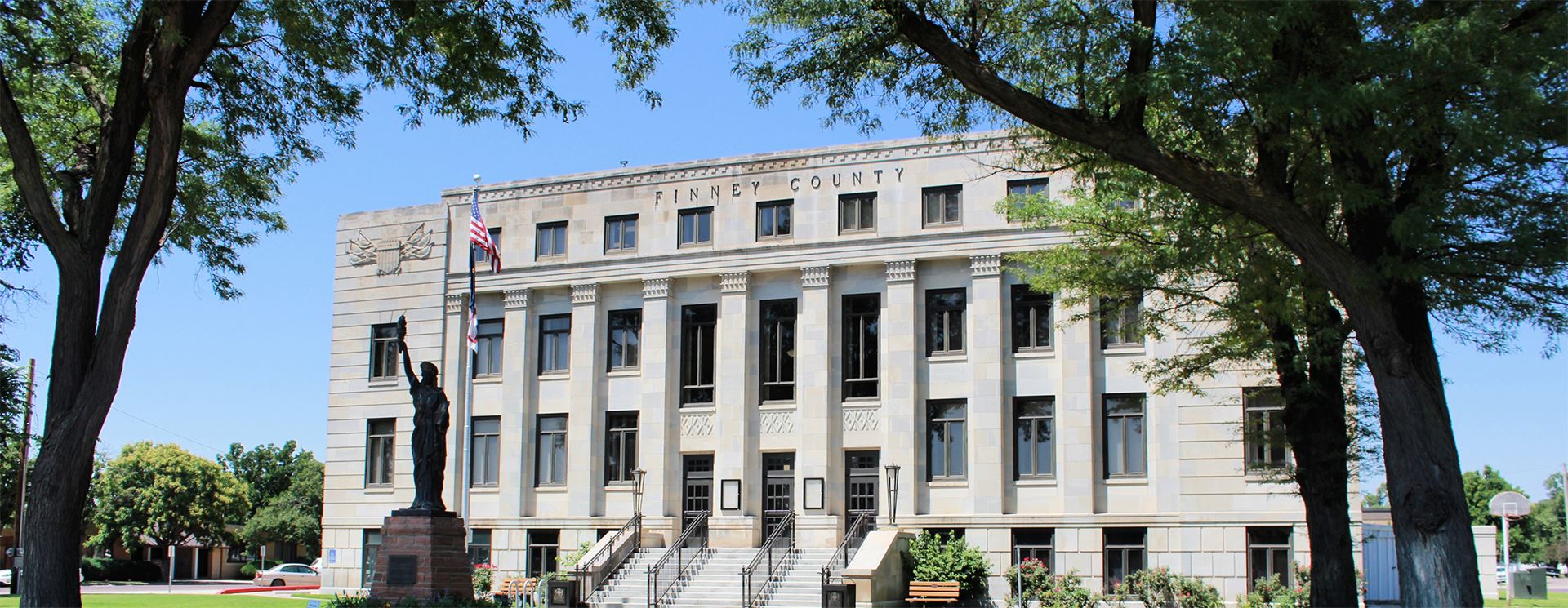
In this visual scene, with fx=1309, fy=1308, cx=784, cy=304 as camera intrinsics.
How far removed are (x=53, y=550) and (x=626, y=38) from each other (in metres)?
9.74

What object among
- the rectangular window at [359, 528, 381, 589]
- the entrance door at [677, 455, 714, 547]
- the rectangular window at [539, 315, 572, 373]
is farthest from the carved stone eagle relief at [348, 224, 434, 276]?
the entrance door at [677, 455, 714, 547]

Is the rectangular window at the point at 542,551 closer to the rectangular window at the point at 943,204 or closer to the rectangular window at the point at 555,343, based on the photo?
the rectangular window at the point at 555,343

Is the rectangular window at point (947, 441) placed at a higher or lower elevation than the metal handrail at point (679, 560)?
higher

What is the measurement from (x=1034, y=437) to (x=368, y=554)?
20.3 m

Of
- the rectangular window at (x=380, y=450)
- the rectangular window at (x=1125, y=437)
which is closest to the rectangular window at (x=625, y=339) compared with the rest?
the rectangular window at (x=380, y=450)

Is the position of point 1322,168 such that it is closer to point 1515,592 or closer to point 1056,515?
point 1056,515

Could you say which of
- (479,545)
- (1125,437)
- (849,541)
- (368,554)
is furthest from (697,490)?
(1125,437)

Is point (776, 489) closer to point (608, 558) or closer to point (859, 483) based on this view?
point (859, 483)

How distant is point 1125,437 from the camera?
107ft

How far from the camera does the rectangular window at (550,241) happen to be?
3875 cm

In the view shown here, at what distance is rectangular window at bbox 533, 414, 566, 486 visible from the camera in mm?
37781

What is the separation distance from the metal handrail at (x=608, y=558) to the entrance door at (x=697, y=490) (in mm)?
1266

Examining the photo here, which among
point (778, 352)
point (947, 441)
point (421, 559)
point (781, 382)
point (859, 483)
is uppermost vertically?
point (778, 352)

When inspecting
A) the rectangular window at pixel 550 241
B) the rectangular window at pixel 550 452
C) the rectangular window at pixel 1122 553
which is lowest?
the rectangular window at pixel 1122 553
